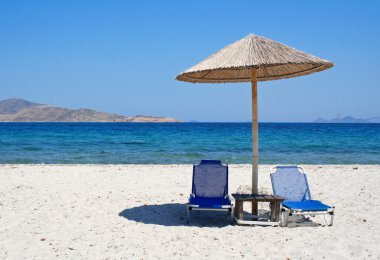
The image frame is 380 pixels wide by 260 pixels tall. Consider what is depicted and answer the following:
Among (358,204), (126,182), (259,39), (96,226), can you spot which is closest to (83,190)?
(126,182)

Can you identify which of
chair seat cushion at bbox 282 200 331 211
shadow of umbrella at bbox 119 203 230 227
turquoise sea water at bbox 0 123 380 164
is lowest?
turquoise sea water at bbox 0 123 380 164

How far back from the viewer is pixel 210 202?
5652 millimetres

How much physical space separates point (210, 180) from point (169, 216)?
2.82 feet

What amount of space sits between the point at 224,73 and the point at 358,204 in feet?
10.9

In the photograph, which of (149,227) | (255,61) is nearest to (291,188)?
(255,61)

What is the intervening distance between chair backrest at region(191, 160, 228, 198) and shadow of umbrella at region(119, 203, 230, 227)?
39 centimetres

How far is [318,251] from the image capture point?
431 cm

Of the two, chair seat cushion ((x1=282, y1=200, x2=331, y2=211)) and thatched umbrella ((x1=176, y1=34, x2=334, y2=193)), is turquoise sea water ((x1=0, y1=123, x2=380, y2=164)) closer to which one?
thatched umbrella ((x1=176, y1=34, x2=334, y2=193))

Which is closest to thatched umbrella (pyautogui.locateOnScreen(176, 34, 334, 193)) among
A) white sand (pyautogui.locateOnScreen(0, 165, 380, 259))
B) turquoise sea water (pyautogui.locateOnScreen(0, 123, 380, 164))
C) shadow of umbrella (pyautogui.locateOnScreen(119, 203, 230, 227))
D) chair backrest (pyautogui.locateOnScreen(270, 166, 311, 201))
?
chair backrest (pyautogui.locateOnScreen(270, 166, 311, 201))

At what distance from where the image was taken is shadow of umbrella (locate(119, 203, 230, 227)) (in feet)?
18.9

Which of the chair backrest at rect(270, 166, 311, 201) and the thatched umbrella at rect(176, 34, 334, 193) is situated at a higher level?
the thatched umbrella at rect(176, 34, 334, 193)

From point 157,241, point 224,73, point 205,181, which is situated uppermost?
point 224,73

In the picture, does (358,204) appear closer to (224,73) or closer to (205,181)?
(205,181)

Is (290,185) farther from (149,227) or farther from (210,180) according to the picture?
(149,227)
